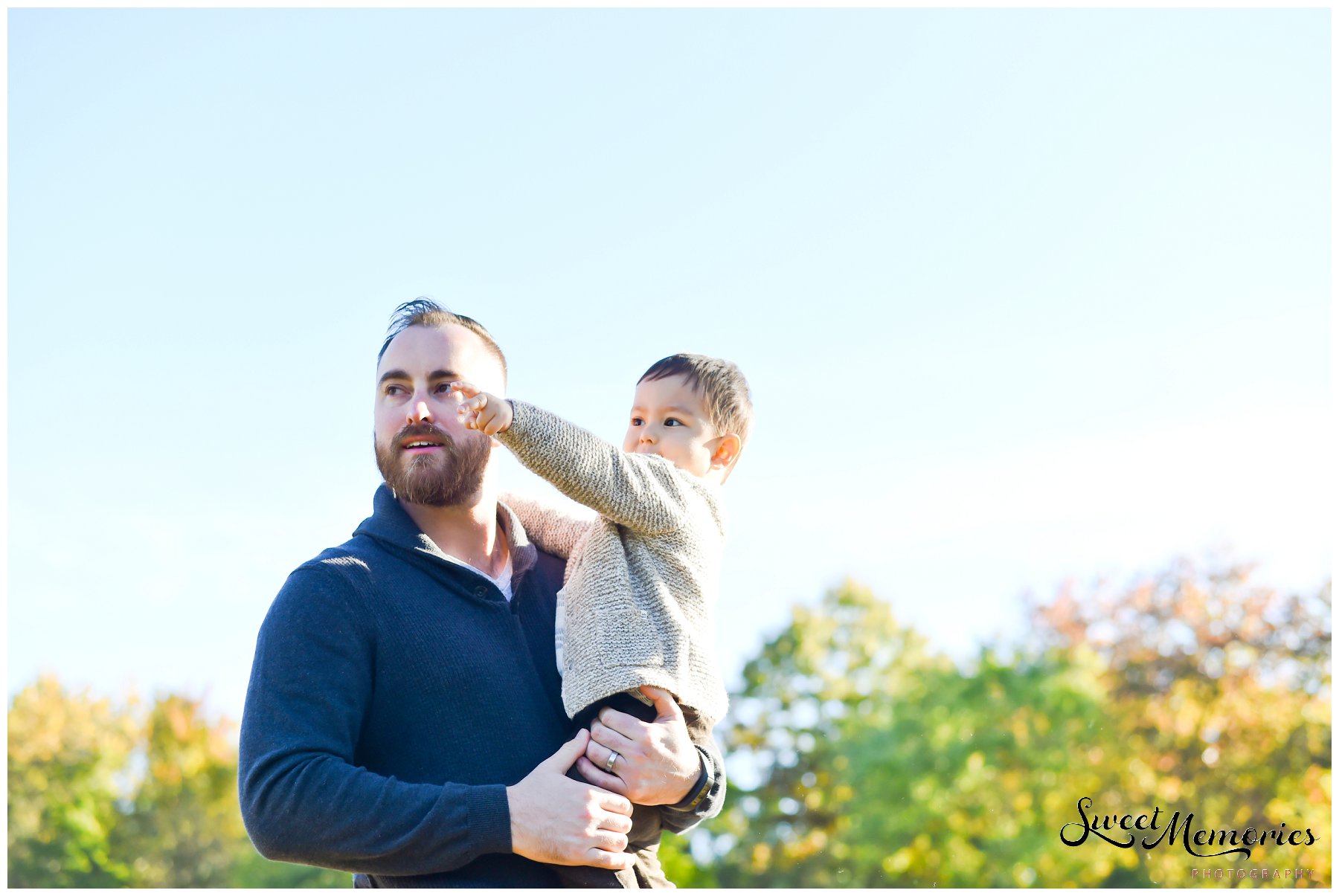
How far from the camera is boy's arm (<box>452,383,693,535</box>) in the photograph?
8.68ft

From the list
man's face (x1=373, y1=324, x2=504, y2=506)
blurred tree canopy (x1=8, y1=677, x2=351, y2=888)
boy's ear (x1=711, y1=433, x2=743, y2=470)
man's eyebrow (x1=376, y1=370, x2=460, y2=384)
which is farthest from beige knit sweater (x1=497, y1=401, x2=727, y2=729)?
blurred tree canopy (x1=8, y1=677, x2=351, y2=888)

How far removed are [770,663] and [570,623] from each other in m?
23.2

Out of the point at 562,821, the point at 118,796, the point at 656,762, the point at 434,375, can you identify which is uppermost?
the point at 118,796

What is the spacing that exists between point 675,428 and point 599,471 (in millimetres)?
547

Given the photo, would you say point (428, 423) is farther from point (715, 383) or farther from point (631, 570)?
point (715, 383)

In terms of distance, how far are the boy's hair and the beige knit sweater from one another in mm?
244

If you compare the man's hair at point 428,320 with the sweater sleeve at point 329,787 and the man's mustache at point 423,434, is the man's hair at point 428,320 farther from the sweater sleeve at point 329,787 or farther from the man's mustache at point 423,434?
the sweater sleeve at point 329,787

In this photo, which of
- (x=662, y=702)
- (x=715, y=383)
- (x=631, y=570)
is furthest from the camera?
(x=715, y=383)

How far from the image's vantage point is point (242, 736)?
2594 mm

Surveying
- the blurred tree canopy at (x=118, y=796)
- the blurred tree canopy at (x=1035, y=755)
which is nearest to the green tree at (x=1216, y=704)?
the blurred tree canopy at (x=1035, y=755)

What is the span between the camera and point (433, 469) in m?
3.03

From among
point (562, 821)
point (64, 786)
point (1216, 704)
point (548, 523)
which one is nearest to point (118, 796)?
point (64, 786)

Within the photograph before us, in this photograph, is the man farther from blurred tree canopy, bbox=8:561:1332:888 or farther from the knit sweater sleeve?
blurred tree canopy, bbox=8:561:1332:888

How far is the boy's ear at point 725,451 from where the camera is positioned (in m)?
3.37
